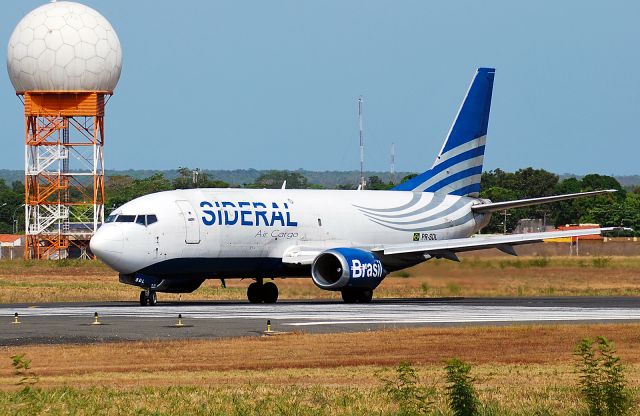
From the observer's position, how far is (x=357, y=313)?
4075cm

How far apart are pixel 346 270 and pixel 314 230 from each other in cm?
400

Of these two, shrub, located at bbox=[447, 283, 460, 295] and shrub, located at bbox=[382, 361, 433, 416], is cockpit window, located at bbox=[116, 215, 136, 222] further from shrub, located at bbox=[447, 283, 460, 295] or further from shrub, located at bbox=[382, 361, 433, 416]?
shrub, located at bbox=[382, 361, 433, 416]

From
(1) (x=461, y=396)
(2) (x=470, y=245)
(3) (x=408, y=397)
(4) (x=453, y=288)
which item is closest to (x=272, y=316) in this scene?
(4) (x=453, y=288)

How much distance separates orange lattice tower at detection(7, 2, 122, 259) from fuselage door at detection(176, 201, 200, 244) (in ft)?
149

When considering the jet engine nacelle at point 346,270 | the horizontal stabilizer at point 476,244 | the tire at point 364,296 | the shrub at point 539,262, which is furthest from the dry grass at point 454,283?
the jet engine nacelle at point 346,270

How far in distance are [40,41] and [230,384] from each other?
232 ft

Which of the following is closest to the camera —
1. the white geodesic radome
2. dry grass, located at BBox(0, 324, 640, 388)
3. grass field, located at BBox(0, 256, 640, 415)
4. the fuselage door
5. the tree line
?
grass field, located at BBox(0, 256, 640, 415)

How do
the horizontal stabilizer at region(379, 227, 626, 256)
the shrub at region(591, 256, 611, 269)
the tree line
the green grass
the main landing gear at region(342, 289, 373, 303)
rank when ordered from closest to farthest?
the green grass < the horizontal stabilizer at region(379, 227, 626, 256) < the main landing gear at region(342, 289, 373, 303) < the shrub at region(591, 256, 611, 269) < the tree line

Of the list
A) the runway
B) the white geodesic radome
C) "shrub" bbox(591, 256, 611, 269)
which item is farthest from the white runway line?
the white geodesic radome

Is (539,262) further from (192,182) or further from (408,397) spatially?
(192,182)

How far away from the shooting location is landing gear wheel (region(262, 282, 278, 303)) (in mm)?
50844

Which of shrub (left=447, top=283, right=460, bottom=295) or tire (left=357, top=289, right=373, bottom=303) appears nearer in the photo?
shrub (left=447, top=283, right=460, bottom=295)

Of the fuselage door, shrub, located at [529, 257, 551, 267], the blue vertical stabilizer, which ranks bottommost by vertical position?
shrub, located at [529, 257, 551, 267]

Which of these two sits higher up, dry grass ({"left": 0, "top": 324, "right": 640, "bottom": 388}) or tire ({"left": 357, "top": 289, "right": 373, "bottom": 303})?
dry grass ({"left": 0, "top": 324, "right": 640, "bottom": 388})
